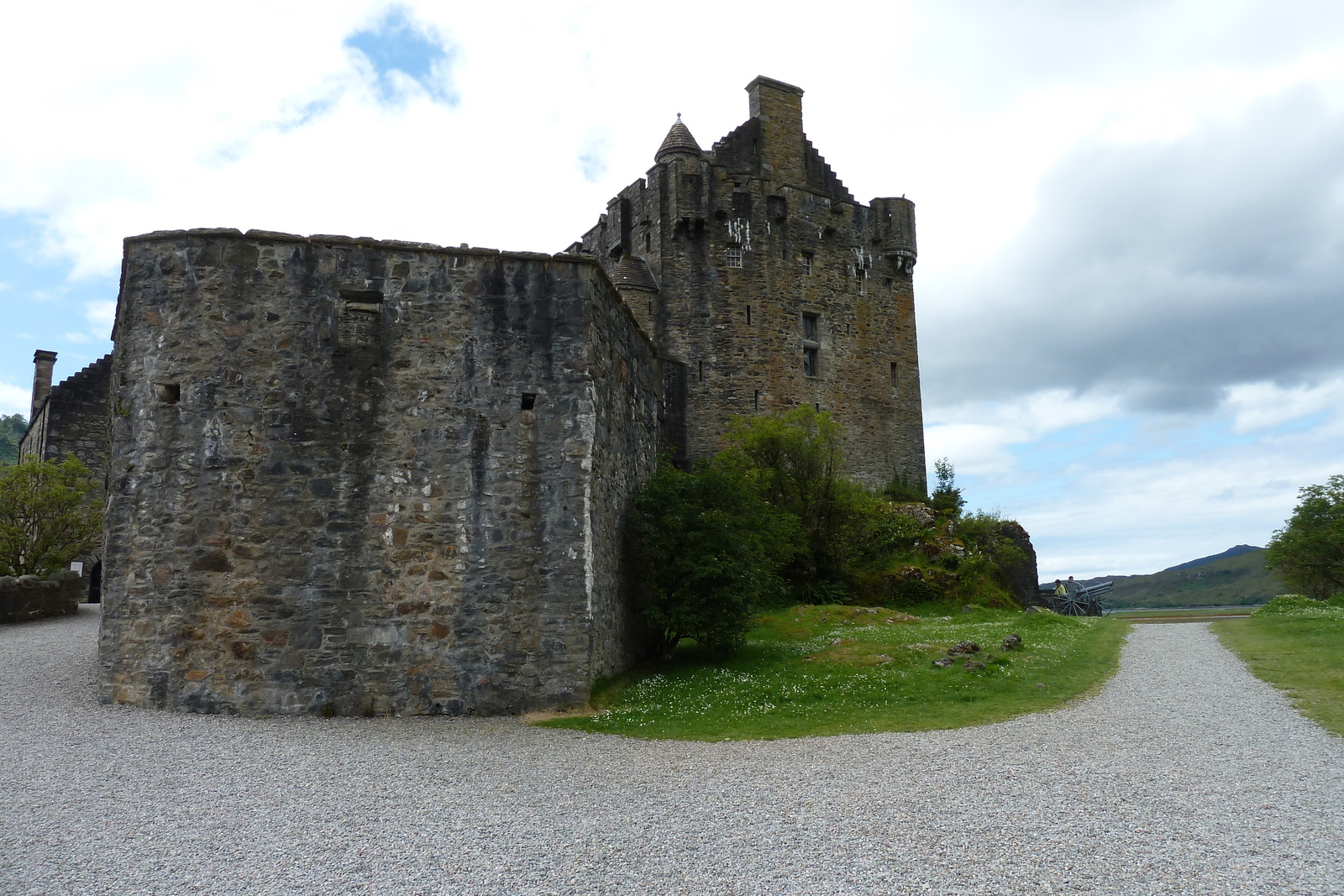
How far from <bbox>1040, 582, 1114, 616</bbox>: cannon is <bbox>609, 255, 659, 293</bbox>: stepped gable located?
2017 centimetres

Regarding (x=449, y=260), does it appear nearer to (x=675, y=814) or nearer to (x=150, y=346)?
→ (x=150, y=346)

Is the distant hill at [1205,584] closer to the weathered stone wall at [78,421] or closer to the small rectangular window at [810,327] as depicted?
the small rectangular window at [810,327]

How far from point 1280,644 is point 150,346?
67.5ft

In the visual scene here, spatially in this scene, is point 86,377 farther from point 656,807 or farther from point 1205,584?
point 1205,584

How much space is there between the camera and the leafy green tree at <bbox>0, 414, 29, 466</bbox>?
188 ft

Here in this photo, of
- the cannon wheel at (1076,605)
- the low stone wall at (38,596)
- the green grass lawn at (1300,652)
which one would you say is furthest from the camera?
the cannon wheel at (1076,605)

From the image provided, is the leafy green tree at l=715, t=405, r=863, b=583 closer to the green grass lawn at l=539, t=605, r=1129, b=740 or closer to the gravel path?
the green grass lawn at l=539, t=605, r=1129, b=740

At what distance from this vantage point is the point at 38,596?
20.5m

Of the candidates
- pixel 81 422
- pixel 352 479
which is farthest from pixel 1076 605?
pixel 81 422

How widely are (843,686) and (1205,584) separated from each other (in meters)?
124

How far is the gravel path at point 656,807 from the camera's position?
5.63 m

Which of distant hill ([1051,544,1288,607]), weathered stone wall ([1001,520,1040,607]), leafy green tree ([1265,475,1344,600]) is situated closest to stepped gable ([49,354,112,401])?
weathered stone wall ([1001,520,1040,607])

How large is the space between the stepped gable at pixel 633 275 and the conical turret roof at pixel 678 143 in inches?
178

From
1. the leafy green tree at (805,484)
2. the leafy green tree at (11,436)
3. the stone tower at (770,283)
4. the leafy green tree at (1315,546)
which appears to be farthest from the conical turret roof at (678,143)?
the leafy green tree at (11,436)
